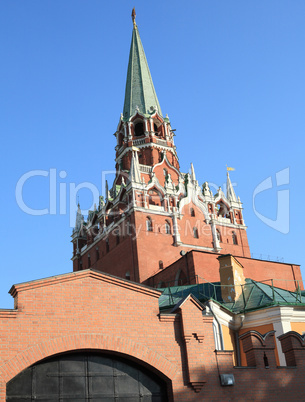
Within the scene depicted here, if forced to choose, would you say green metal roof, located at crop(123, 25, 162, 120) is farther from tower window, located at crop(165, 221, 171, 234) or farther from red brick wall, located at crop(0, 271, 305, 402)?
red brick wall, located at crop(0, 271, 305, 402)

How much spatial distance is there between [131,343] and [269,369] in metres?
4.17

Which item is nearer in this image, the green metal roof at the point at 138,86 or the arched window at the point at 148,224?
the arched window at the point at 148,224

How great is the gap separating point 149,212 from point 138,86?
21604 millimetres

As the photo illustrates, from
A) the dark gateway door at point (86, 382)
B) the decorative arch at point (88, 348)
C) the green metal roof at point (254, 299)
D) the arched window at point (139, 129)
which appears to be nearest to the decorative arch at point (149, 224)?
the arched window at point (139, 129)

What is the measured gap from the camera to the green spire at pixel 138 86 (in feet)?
205

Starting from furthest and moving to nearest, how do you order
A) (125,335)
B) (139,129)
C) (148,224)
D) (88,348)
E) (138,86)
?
(138,86) → (139,129) → (148,224) → (125,335) → (88,348)

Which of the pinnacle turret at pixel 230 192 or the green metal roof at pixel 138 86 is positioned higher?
the green metal roof at pixel 138 86

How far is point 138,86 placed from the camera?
64.8m

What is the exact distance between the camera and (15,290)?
13.7 metres

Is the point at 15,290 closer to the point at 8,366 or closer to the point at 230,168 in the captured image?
the point at 8,366

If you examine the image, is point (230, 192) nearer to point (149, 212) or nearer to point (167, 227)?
point (167, 227)

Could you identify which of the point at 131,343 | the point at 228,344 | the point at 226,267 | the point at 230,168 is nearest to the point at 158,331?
the point at 131,343

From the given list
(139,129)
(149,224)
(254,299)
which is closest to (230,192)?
(149,224)

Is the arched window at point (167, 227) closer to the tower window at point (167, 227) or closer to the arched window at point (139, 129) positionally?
the tower window at point (167, 227)
